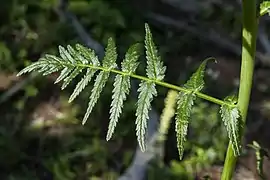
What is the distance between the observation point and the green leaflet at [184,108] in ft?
3.68

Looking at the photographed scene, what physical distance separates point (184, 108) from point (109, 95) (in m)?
2.13

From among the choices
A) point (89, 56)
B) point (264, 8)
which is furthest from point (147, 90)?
point (264, 8)

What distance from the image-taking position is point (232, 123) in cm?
114

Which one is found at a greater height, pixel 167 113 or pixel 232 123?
pixel 167 113

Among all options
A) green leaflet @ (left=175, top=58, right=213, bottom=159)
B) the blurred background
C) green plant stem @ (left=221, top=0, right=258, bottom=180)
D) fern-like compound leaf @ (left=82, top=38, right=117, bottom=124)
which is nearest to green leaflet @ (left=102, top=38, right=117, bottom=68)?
fern-like compound leaf @ (left=82, top=38, right=117, bottom=124)

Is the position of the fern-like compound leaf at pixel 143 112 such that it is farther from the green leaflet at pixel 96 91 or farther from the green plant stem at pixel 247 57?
the green plant stem at pixel 247 57

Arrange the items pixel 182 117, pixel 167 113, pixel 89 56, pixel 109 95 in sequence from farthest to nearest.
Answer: pixel 109 95 < pixel 167 113 < pixel 89 56 < pixel 182 117

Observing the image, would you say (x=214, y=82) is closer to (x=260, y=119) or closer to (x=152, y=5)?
(x=260, y=119)

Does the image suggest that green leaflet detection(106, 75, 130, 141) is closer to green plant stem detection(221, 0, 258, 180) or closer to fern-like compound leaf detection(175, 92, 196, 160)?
fern-like compound leaf detection(175, 92, 196, 160)

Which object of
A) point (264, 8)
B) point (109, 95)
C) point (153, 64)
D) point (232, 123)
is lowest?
point (232, 123)

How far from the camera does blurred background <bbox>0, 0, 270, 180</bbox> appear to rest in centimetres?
282

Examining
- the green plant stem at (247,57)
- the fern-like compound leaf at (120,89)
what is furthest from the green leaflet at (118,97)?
the green plant stem at (247,57)

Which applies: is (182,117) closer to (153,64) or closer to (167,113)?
(153,64)

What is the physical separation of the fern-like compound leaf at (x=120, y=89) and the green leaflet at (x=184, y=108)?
116 mm
